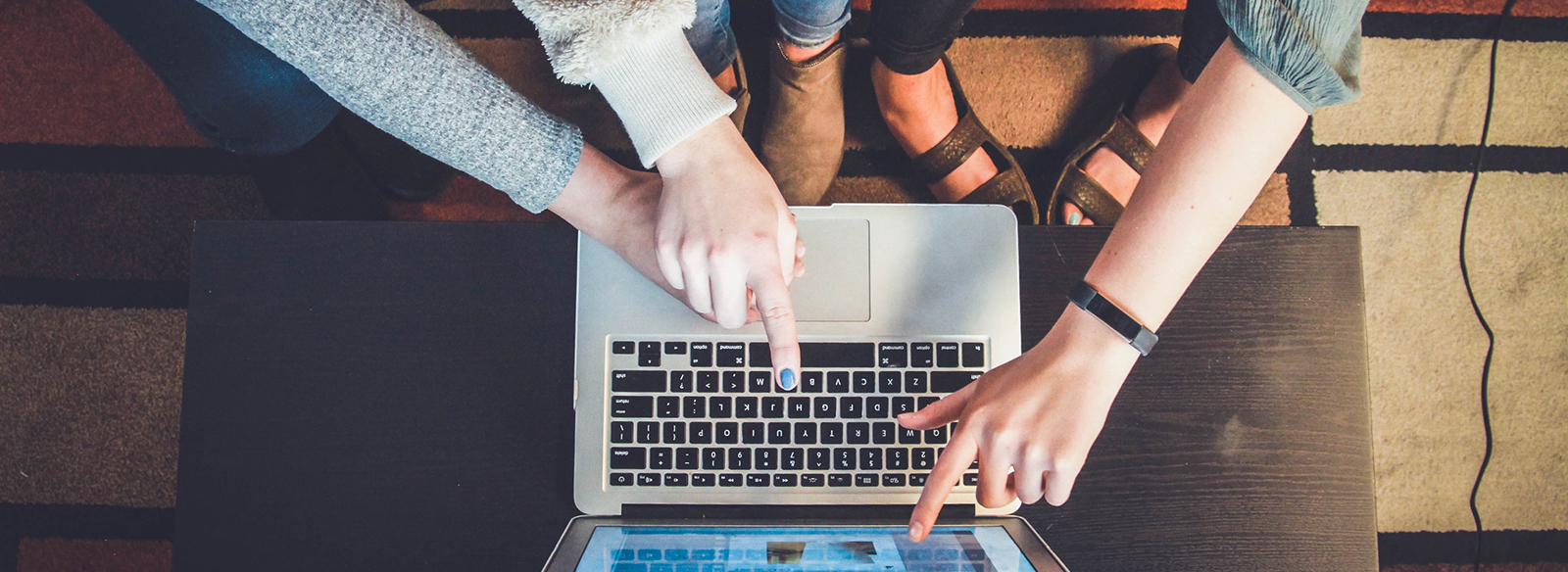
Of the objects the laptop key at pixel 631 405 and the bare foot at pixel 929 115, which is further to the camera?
the bare foot at pixel 929 115

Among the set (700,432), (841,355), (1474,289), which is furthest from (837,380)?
(1474,289)

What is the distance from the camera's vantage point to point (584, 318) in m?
0.59

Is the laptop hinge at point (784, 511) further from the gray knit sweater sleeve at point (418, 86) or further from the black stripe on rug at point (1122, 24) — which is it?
the black stripe on rug at point (1122, 24)

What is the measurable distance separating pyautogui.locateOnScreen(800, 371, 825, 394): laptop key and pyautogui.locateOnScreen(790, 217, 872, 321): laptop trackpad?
0.15 feet

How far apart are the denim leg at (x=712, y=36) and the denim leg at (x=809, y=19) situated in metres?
0.06

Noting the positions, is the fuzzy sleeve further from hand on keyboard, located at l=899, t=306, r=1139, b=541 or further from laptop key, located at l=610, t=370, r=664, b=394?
hand on keyboard, located at l=899, t=306, r=1139, b=541

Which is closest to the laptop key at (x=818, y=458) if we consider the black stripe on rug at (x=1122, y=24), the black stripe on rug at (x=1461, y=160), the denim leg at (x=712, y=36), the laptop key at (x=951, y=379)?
the laptop key at (x=951, y=379)

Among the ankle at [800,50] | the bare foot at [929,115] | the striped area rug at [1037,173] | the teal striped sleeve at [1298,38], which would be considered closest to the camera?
the teal striped sleeve at [1298,38]

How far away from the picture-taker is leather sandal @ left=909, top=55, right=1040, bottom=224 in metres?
1.00

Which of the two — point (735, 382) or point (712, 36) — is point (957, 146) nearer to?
point (712, 36)

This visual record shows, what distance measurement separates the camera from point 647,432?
59 cm

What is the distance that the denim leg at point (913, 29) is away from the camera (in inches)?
31.0

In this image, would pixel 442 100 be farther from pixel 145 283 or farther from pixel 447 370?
pixel 145 283

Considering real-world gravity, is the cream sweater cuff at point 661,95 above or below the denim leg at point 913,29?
above
